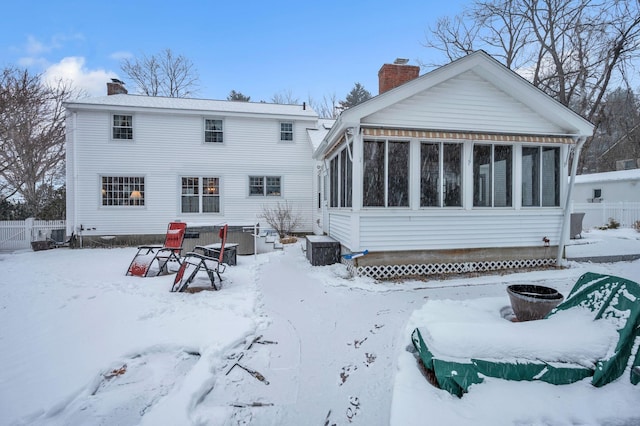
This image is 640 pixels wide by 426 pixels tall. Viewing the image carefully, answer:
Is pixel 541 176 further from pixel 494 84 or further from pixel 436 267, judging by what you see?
pixel 436 267

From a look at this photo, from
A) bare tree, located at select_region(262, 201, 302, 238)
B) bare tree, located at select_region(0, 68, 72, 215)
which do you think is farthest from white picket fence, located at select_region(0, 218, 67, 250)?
bare tree, located at select_region(262, 201, 302, 238)

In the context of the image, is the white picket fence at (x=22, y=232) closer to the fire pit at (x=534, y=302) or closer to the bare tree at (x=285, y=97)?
the fire pit at (x=534, y=302)

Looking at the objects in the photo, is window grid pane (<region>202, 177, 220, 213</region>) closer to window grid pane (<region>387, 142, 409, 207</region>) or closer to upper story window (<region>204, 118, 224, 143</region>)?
upper story window (<region>204, 118, 224, 143</region>)

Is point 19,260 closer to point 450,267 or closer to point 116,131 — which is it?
point 116,131

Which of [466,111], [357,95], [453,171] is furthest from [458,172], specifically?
[357,95]

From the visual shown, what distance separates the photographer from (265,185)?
1320cm

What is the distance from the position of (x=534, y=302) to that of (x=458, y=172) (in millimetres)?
4010

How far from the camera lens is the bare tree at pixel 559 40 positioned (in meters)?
13.2

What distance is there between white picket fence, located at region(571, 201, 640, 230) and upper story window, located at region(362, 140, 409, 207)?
13.4 m

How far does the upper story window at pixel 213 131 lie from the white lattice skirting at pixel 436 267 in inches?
334

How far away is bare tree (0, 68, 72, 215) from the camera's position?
36.7 feet

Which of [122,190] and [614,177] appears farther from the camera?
[614,177]

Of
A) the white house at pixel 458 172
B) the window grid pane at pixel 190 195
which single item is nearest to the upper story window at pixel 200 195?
the window grid pane at pixel 190 195

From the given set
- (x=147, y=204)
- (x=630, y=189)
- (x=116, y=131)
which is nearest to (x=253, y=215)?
(x=147, y=204)
